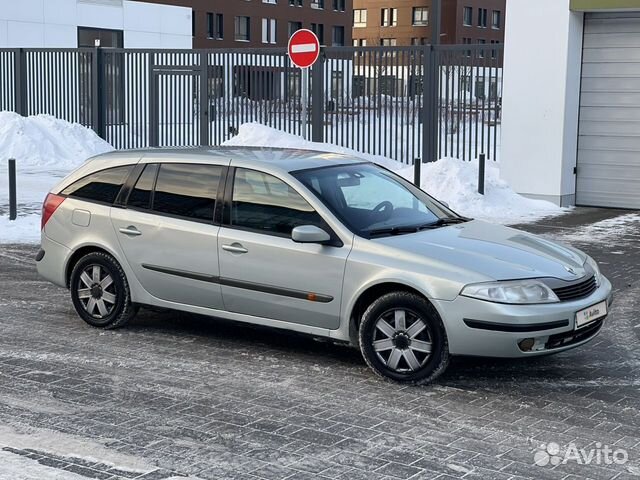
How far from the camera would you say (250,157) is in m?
7.82

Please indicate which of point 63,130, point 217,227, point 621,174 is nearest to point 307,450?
point 217,227

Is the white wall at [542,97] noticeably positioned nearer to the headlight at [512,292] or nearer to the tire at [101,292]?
the tire at [101,292]

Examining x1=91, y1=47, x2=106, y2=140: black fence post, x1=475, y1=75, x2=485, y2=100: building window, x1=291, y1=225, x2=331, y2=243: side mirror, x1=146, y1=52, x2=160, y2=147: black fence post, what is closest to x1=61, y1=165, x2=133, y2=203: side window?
x1=291, y1=225, x2=331, y2=243: side mirror

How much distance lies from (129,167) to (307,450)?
362cm

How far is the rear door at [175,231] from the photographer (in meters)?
7.57

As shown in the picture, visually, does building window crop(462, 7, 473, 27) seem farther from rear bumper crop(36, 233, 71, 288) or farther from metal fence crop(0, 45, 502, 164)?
rear bumper crop(36, 233, 71, 288)

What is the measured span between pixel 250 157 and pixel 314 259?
1.21 m

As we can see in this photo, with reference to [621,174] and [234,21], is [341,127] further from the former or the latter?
[234,21]

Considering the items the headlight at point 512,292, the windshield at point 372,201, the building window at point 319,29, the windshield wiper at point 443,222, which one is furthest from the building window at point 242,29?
the headlight at point 512,292

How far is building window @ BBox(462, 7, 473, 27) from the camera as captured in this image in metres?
94.2

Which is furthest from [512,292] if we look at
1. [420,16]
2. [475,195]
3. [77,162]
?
[420,16]

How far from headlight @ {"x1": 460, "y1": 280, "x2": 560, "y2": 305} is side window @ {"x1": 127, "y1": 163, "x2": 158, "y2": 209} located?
284cm

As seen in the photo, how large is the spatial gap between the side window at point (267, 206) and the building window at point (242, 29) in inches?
2580

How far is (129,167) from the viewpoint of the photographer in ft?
27.1
